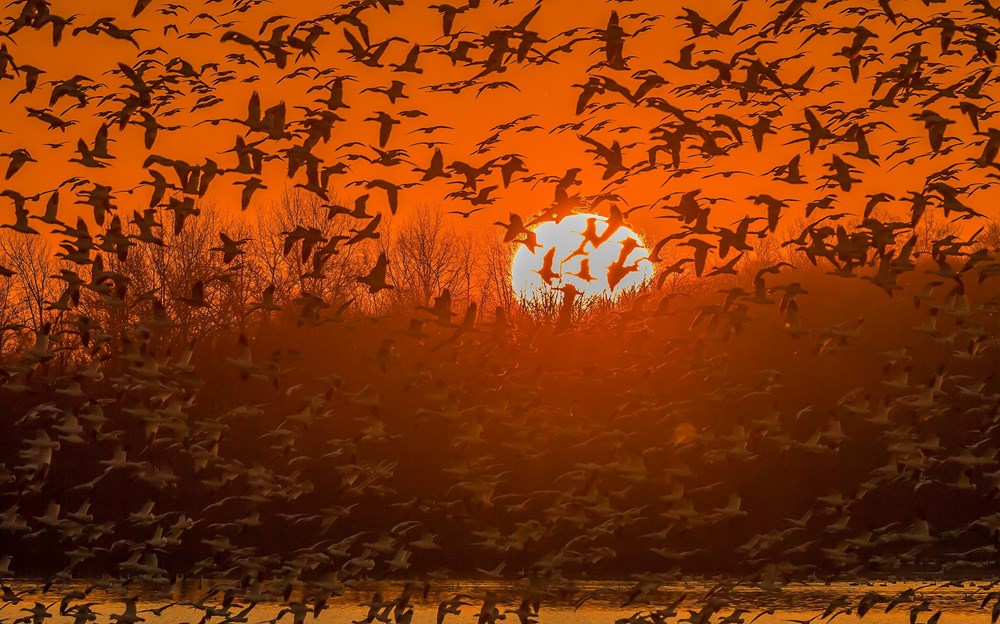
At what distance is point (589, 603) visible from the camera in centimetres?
3597

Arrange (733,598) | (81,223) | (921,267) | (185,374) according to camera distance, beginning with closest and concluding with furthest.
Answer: (81,223) → (185,374) → (733,598) → (921,267)

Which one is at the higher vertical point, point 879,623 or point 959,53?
point 959,53

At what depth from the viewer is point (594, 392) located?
42.7 metres

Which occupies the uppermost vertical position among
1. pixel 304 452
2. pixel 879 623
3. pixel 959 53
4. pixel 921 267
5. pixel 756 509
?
pixel 921 267

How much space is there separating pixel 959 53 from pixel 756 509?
23.0 meters

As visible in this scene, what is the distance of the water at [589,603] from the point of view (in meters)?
32.3

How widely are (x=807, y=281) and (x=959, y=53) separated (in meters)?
28.5

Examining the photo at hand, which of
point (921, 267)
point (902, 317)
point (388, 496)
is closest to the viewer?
point (388, 496)

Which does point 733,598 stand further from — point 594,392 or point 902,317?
point 902,317

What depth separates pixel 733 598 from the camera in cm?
3647

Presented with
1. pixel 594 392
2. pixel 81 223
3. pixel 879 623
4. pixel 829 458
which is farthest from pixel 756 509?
pixel 81 223

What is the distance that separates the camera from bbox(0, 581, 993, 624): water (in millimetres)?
32281

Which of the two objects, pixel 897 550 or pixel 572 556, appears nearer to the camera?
pixel 572 556

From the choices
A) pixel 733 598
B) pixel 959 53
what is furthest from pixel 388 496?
pixel 959 53
